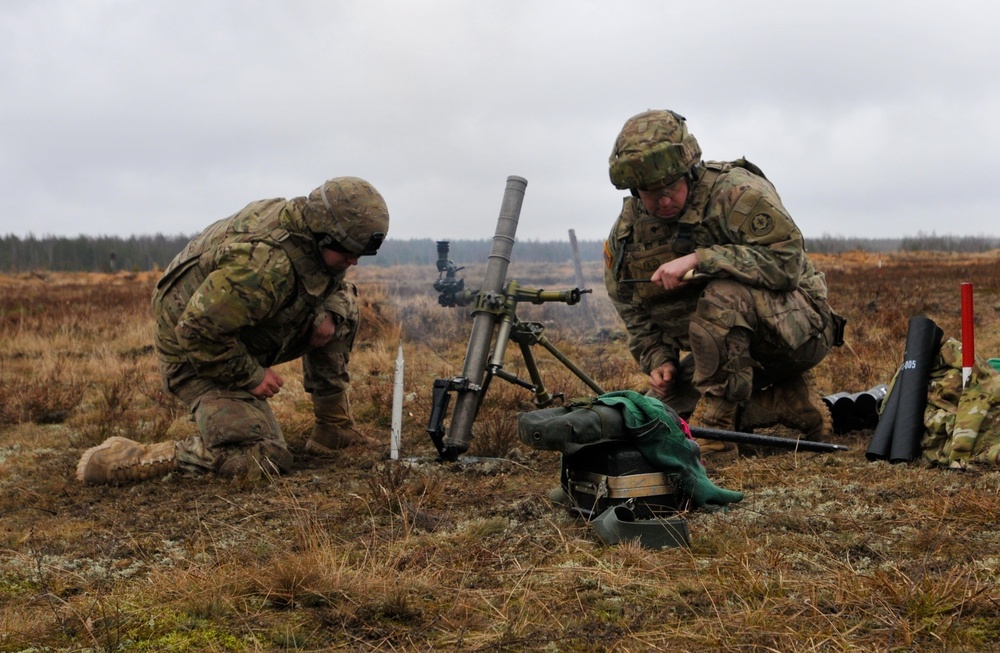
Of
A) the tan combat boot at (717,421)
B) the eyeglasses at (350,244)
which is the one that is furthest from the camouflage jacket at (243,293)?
the tan combat boot at (717,421)

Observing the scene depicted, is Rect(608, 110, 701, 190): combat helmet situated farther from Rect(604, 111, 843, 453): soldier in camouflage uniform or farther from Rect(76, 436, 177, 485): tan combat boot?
Rect(76, 436, 177, 485): tan combat boot

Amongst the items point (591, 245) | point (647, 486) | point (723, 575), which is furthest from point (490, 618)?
point (591, 245)

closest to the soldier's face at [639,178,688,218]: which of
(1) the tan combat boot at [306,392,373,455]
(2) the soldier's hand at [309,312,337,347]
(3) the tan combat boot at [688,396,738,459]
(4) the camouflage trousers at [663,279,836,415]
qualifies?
(4) the camouflage trousers at [663,279,836,415]

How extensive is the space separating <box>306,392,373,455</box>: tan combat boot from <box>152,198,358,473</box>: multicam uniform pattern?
1.53 feet

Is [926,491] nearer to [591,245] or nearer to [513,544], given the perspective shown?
[513,544]

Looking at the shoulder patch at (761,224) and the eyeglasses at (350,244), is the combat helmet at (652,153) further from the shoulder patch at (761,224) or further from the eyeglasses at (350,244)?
the eyeglasses at (350,244)

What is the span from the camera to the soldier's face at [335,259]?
17.3ft

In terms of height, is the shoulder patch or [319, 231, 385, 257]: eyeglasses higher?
the shoulder patch

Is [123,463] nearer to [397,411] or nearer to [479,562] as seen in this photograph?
[397,411]

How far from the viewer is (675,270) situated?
5199 millimetres

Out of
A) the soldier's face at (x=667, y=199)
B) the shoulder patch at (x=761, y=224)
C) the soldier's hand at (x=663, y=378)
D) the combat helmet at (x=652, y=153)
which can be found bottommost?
the soldier's hand at (x=663, y=378)

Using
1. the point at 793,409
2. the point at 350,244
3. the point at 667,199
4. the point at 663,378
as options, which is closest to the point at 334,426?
the point at 350,244

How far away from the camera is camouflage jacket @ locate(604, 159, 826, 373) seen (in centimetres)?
521

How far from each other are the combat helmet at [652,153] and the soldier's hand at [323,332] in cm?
187
